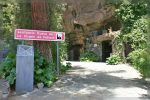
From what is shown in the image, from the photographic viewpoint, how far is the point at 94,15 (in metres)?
21.4

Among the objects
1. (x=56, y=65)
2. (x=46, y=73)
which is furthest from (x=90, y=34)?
(x=46, y=73)

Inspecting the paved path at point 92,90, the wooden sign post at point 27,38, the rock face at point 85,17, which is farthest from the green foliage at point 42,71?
the rock face at point 85,17

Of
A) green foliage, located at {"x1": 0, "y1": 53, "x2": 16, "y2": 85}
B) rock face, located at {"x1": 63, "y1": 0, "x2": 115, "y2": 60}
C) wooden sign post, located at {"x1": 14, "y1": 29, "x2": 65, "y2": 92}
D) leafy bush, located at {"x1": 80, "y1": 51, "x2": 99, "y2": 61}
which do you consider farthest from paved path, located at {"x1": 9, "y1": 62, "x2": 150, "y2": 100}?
leafy bush, located at {"x1": 80, "y1": 51, "x2": 99, "y2": 61}

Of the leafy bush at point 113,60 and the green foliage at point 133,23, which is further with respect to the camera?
the leafy bush at point 113,60

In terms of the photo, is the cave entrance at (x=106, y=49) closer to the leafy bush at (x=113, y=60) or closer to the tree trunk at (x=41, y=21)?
the leafy bush at (x=113, y=60)

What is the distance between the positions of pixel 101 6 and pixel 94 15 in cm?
87

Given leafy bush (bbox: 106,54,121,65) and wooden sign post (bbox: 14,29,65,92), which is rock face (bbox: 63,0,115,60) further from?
wooden sign post (bbox: 14,29,65,92)

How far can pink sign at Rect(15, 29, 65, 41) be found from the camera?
9078 millimetres

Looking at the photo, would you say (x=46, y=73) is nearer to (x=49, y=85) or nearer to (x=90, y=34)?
(x=49, y=85)

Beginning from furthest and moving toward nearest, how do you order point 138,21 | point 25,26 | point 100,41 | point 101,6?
point 100,41, point 101,6, point 138,21, point 25,26

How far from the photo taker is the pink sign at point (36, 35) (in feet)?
29.8

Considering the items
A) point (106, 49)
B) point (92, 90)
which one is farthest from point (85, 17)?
point (92, 90)

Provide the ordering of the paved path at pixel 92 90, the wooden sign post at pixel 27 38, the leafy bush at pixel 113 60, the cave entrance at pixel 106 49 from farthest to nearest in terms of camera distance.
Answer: the cave entrance at pixel 106 49 < the leafy bush at pixel 113 60 < the wooden sign post at pixel 27 38 < the paved path at pixel 92 90

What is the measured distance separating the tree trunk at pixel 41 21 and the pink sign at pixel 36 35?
0.40m
